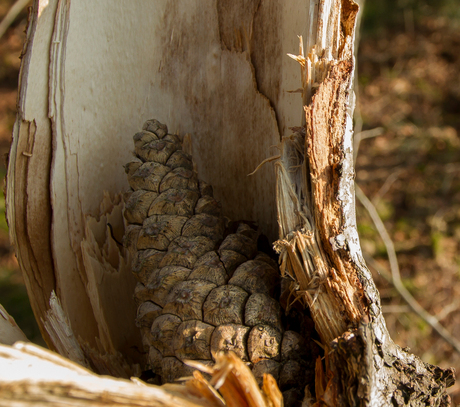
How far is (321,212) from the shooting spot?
0.50 m

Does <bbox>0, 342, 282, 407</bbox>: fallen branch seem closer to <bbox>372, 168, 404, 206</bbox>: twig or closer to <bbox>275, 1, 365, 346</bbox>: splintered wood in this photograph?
<bbox>275, 1, 365, 346</bbox>: splintered wood

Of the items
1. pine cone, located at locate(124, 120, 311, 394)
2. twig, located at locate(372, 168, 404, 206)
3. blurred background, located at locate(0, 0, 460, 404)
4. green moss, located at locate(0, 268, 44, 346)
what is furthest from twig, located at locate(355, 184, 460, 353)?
green moss, located at locate(0, 268, 44, 346)

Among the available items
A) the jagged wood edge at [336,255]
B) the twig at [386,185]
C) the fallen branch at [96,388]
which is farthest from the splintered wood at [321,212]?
the twig at [386,185]

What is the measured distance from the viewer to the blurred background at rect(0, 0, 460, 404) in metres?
1.95

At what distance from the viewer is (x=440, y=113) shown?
7.94 ft

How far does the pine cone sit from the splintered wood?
0.06 metres

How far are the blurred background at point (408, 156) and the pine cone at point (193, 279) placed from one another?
147 centimetres

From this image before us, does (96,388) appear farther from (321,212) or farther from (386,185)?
(386,185)

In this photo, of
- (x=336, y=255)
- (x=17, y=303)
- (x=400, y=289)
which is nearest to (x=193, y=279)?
(x=336, y=255)

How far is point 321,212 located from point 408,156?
2084 millimetres

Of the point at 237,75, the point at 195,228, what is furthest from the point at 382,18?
the point at 195,228

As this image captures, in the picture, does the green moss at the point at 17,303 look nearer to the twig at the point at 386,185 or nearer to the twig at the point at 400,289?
the twig at the point at 400,289

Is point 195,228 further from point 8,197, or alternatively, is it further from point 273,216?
point 8,197

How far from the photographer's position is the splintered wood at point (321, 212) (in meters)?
0.49
